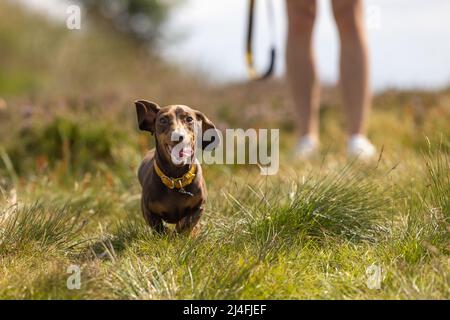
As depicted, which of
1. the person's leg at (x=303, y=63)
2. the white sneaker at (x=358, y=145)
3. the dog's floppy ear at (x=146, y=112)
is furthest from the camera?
the person's leg at (x=303, y=63)

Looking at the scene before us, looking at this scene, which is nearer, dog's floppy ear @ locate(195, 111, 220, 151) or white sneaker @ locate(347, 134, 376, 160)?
dog's floppy ear @ locate(195, 111, 220, 151)

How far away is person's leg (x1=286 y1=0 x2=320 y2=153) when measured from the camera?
4.85 m

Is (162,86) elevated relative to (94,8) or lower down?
lower down

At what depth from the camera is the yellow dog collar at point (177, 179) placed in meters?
2.77

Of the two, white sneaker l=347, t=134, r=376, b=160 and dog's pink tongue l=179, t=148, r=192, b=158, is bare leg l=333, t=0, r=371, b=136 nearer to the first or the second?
white sneaker l=347, t=134, r=376, b=160

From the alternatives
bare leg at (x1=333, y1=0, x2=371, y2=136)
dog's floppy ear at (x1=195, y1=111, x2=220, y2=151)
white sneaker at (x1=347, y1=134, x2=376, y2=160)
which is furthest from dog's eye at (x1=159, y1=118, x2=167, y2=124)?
bare leg at (x1=333, y1=0, x2=371, y2=136)

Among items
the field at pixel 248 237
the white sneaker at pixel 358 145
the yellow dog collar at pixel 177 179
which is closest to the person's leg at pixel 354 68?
the white sneaker at pixel 358 145

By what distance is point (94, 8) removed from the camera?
15.0 metres

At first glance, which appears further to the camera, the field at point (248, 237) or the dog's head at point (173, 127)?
the dog's head at point (173, 127)

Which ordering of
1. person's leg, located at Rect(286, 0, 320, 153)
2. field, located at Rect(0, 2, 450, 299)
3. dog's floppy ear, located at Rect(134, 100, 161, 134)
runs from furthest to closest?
person's leg, located at Rect(286, 0, 320, 153) → dog's floppy ear, located at Rect(134, 100, 161, 134) → field, located at Rect(0, 2, 450, 299)

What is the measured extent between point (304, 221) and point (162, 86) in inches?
323

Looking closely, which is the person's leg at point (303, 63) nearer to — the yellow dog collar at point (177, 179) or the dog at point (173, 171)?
the dog at point (173, 171)
